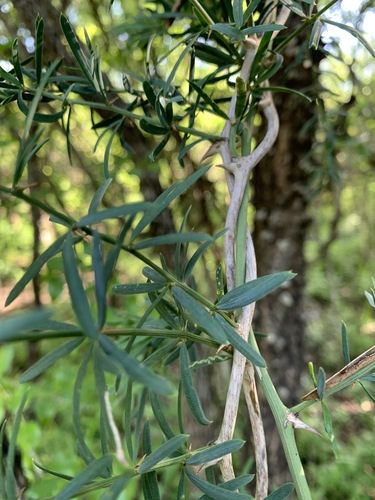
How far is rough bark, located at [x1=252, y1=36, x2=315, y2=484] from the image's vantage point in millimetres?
810

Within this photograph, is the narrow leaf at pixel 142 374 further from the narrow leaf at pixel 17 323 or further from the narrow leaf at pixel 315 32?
the narrow leaf at pixel 315 32

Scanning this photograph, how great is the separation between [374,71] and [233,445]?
1.13 metres

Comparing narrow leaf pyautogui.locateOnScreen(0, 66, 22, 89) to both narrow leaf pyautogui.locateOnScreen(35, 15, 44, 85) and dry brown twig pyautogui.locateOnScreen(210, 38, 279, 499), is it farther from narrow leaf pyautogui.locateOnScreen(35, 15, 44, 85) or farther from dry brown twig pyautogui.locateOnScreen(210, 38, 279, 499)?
dry brown twig pyautogui.locateOnScreen(210, 38, 279, 499)

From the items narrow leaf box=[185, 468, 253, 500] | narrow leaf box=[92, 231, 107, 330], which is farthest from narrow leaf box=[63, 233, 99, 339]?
narrow leaf box=[185, 468, 253, 500]

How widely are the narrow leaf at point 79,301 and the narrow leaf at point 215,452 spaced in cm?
10

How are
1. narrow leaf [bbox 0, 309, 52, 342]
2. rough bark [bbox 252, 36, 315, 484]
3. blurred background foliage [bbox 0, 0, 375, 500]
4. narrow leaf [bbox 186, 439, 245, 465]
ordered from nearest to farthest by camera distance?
narrow leaf [bbox 0, 309, 52, 342], narrow leaf [bbox 186, 439, 245, 465], blurred background foliage [bbox 0, 0, 375, 500], rough bark [bbox 252, 36, 315, 484]

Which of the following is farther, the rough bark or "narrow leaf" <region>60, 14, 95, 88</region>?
the rough bark

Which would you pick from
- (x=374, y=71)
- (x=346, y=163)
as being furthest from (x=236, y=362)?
(x=374, y=71)

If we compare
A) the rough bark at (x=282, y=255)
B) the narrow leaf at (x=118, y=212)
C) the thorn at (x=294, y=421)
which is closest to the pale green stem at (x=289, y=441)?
the thorn at (x=294, y=421)

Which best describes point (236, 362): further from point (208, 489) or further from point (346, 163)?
point (346, 163)

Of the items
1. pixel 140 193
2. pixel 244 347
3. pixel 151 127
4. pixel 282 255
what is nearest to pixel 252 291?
pixel 244 347

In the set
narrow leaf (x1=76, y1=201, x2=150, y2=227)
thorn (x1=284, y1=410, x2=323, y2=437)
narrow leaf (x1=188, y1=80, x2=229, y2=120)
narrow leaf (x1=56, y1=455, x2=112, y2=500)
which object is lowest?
thorn (x1=284, y1=410, x2=323, y2=437)

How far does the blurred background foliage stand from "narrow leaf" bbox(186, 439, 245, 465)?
0.10 m

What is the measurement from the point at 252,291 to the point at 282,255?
2.34 ft
